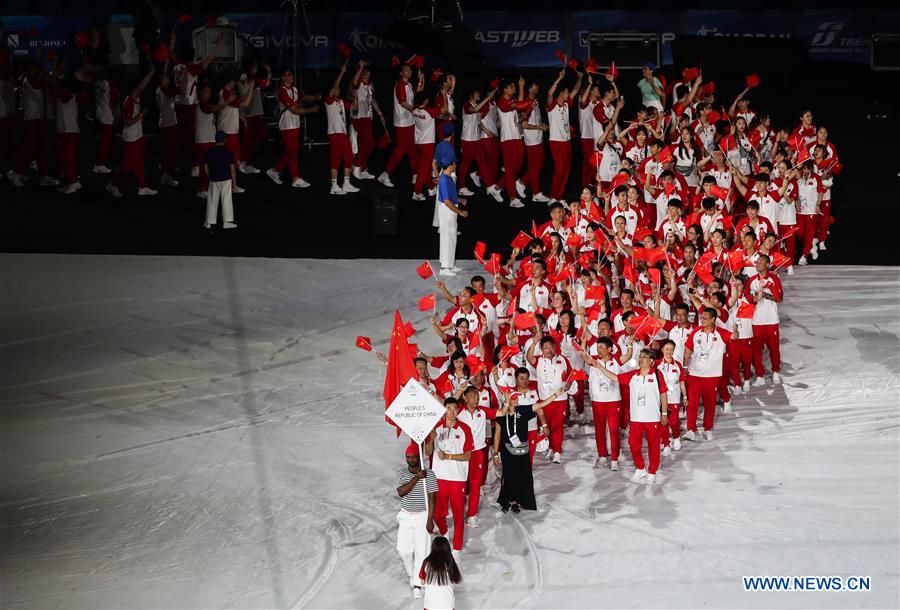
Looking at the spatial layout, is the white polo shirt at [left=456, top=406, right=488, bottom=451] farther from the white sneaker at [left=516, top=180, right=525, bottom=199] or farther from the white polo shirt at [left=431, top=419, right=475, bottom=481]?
the white sneaker at [left=516, top=180, right=525, bottom=199]

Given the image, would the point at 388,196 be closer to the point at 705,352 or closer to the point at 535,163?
the point at 535,163

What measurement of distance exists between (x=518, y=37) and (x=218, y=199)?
8757 mm

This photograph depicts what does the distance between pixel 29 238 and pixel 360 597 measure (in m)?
10.8

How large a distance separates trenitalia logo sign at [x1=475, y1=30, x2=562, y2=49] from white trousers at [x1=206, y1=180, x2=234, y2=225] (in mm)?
8231

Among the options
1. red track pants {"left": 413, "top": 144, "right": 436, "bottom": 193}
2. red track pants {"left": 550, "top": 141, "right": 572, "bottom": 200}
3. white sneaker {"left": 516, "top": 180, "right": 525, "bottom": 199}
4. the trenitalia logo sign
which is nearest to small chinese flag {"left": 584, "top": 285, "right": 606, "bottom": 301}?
red track pants {"left": 550, "top": 141, "right": 572, "bottom": 200}

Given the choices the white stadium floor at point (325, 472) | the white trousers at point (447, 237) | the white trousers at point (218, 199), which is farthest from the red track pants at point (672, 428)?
the white trousers at point (218, 199)

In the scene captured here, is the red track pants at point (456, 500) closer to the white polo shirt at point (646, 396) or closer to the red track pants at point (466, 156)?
the white polo shirt at point (646, 396)

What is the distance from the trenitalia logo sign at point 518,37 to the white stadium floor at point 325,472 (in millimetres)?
9237

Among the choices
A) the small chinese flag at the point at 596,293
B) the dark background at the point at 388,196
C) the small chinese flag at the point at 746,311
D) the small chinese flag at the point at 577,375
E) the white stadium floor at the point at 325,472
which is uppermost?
the dark background at the point at 388,196

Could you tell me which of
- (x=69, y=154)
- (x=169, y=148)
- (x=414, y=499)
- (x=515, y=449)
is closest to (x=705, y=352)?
(x=515, y=449)

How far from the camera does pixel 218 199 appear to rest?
18.8m

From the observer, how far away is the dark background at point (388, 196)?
18531 millimetres

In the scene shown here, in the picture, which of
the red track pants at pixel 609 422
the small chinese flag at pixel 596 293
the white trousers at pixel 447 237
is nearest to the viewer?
the red track pants at pixel 609 422

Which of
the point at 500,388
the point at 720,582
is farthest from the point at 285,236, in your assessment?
the point at 720,582
